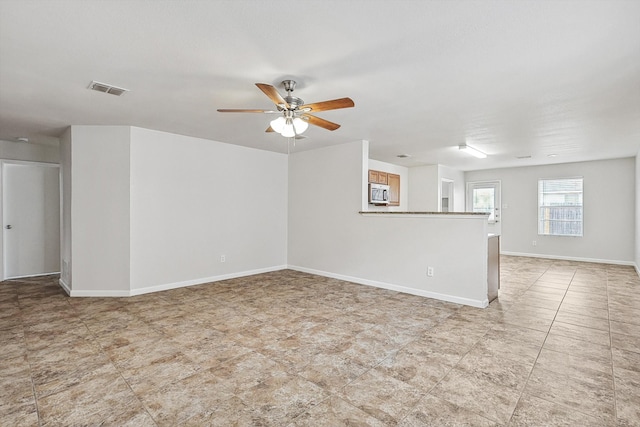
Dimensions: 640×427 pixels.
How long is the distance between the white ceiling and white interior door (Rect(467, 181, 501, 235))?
14.9ft

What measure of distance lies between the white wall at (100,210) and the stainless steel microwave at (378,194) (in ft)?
13.8

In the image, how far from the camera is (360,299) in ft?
14.2

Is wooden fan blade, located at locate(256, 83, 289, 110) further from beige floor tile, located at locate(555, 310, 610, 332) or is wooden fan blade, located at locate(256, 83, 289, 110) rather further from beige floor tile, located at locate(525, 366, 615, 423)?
beige floor tile, located at locate(555, 310, 610, 332)

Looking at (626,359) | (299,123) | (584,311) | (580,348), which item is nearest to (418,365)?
(580,348)

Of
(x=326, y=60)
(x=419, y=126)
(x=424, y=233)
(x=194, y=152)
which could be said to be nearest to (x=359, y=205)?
(x=424, y=233)

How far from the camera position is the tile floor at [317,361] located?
1912mm

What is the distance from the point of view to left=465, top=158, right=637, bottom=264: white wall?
6.86 m

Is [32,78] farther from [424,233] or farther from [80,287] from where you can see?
[424,233]

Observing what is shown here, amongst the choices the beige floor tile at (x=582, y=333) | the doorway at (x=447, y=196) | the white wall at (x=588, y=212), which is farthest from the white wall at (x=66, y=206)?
the white wall at (x=588, y=212)

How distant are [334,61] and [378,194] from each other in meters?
4.36

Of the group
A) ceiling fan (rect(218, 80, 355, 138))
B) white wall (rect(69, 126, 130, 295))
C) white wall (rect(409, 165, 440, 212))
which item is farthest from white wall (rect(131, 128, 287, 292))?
white wall (rect(409, 165, 440, 212))

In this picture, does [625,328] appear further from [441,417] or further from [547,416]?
[441,417]

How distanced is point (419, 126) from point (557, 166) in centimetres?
549

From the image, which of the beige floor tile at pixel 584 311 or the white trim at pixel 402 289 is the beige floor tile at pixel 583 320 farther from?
the white trim at pixel 402 289
